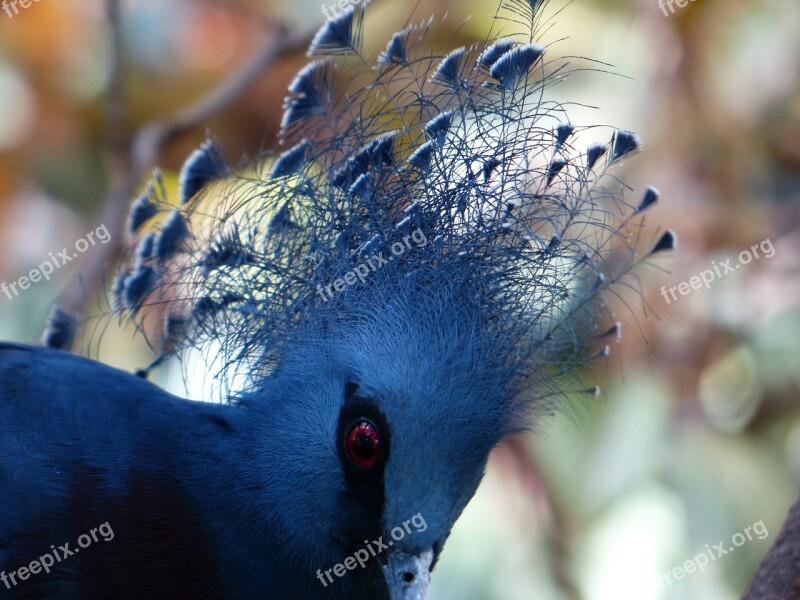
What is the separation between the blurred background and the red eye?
5.52 ft

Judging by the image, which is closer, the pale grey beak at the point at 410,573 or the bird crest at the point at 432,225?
the pale grey beak at the point at 410,573

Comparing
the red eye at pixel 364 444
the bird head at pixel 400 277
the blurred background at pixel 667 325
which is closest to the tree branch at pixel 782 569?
the bird head at pixel 400 277

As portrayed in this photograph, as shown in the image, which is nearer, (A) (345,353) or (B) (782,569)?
(B) (782,569)

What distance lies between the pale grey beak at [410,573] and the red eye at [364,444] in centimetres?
18

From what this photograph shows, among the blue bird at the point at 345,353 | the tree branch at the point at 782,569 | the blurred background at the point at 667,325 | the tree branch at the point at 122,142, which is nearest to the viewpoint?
the tree branch at the point at 782,569

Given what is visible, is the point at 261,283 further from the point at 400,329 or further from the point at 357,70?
the point at 357,70

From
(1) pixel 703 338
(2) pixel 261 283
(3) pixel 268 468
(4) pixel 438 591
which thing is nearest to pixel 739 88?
(1) pixel 703 338

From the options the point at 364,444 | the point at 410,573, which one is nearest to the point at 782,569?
the point at 410,573

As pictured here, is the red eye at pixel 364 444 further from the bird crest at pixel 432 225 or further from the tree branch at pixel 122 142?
the tree branch at pixel 122 142

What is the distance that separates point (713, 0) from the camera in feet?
13.4

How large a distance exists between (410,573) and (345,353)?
1.49 feet

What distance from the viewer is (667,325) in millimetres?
3822

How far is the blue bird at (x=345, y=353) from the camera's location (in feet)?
5.69

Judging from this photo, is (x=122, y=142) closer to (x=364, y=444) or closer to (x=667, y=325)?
(x=364, y=444)
